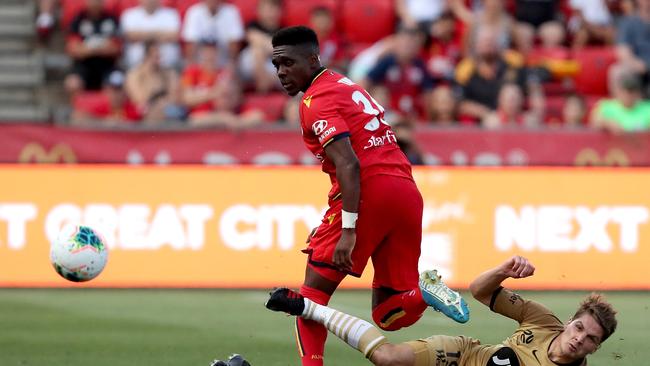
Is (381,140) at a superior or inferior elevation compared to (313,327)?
superior

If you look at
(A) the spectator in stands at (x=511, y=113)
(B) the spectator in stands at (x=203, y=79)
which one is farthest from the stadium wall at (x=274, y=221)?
(B) the spectator in stands at (x=203, y=79)

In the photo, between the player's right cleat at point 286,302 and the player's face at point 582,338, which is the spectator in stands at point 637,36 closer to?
the player's face at point 582,338

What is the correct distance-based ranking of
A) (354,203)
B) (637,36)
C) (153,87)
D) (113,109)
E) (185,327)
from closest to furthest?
(354,203) → (185,327) → (113,109) → (153,87) → (637,36)

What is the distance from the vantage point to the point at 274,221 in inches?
545

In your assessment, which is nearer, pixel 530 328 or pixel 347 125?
pixel 347 125

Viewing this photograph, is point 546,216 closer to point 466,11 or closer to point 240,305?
point 240,305

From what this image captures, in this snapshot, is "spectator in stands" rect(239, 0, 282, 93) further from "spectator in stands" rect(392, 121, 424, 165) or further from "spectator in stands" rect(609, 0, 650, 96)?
"spectator in stands" rect(609, 0, 650, 96)

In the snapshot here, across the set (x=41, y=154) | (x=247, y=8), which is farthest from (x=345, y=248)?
(x=247, y=8)

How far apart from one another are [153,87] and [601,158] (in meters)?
6.23

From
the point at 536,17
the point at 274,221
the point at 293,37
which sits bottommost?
the point at 274,221

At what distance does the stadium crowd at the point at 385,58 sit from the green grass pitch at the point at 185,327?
3.64m

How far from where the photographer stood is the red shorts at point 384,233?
7.81 metres

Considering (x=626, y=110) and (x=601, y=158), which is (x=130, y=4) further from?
(x=601, y=158)

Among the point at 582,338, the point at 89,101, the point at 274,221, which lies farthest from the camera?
the point at 89,101
